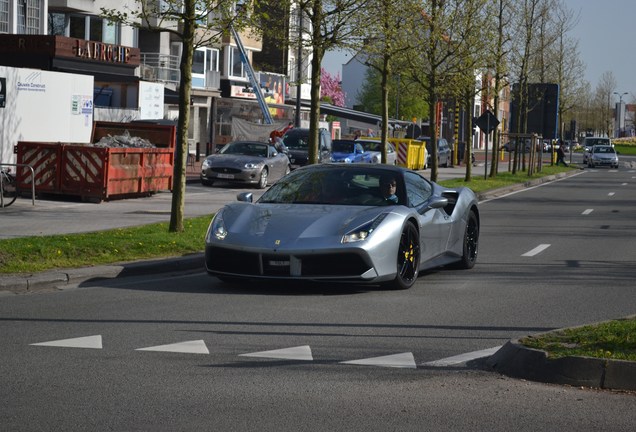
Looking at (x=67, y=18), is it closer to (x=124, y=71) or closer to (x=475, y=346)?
(x=124, y=71)

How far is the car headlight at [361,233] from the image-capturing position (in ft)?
36.8

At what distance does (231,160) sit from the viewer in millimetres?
33531

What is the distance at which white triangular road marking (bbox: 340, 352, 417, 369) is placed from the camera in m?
7.77

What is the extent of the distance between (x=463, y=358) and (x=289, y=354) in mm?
1233

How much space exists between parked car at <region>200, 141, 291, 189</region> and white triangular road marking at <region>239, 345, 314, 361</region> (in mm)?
24940

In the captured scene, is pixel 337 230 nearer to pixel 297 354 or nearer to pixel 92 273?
pixel 92 273

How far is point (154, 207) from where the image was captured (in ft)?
78.7

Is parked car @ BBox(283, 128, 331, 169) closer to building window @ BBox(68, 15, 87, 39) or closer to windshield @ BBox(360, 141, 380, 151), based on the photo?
windshield @ BBox(360, 141, 380, 151)

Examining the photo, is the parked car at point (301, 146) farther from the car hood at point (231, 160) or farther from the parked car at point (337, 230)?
the parked car at point (337, 230)

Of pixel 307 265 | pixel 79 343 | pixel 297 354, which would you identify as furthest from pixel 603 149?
pixel 79 343

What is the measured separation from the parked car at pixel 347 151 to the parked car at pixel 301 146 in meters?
1.11

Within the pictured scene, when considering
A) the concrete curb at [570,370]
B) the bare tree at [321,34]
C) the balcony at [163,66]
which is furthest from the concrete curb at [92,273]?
the balcony at [163,66]

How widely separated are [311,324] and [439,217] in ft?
13.0

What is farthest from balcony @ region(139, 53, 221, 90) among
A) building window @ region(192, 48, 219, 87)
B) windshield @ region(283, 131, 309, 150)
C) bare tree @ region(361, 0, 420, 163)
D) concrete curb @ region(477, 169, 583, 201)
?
bare tree @ region(361, 0, 420, 163)
